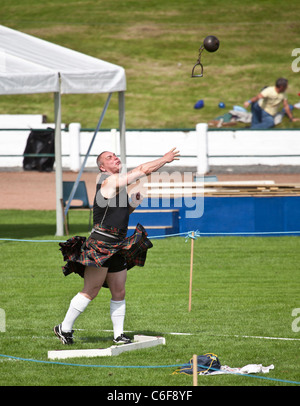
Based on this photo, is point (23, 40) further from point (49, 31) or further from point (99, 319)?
point (49, 31)

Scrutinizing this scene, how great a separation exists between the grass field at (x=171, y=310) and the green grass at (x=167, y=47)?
19.5 meters

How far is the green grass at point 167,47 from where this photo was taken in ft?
115

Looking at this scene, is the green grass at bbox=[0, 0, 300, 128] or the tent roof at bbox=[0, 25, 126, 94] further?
the green grass at bbox=[0, 0, 300, 128]

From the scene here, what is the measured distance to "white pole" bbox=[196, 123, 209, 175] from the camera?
25125 mm

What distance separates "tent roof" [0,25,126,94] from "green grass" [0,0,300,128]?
56.3 ft

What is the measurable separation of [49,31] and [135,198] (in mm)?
38144

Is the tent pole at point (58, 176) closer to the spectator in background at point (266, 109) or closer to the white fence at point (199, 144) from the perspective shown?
the white fence at point (199, 144)

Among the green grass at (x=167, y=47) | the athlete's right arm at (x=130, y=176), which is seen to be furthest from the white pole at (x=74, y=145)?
the athlete's right arm at (x=130, y=176)

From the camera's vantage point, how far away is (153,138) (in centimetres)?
2575

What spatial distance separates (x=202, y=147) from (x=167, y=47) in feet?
59.1

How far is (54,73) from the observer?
544 inches

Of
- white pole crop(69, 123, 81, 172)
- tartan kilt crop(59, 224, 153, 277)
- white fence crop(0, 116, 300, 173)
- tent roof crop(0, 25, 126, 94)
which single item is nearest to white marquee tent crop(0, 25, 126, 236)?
tent roof crop(0, 25, 126, 94)

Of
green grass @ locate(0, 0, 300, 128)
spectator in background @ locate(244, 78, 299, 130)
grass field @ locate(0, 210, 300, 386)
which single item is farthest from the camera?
green grass @ locate(0, 0, 300, 128)

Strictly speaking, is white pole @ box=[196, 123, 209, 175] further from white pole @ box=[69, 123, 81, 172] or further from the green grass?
the green grass
